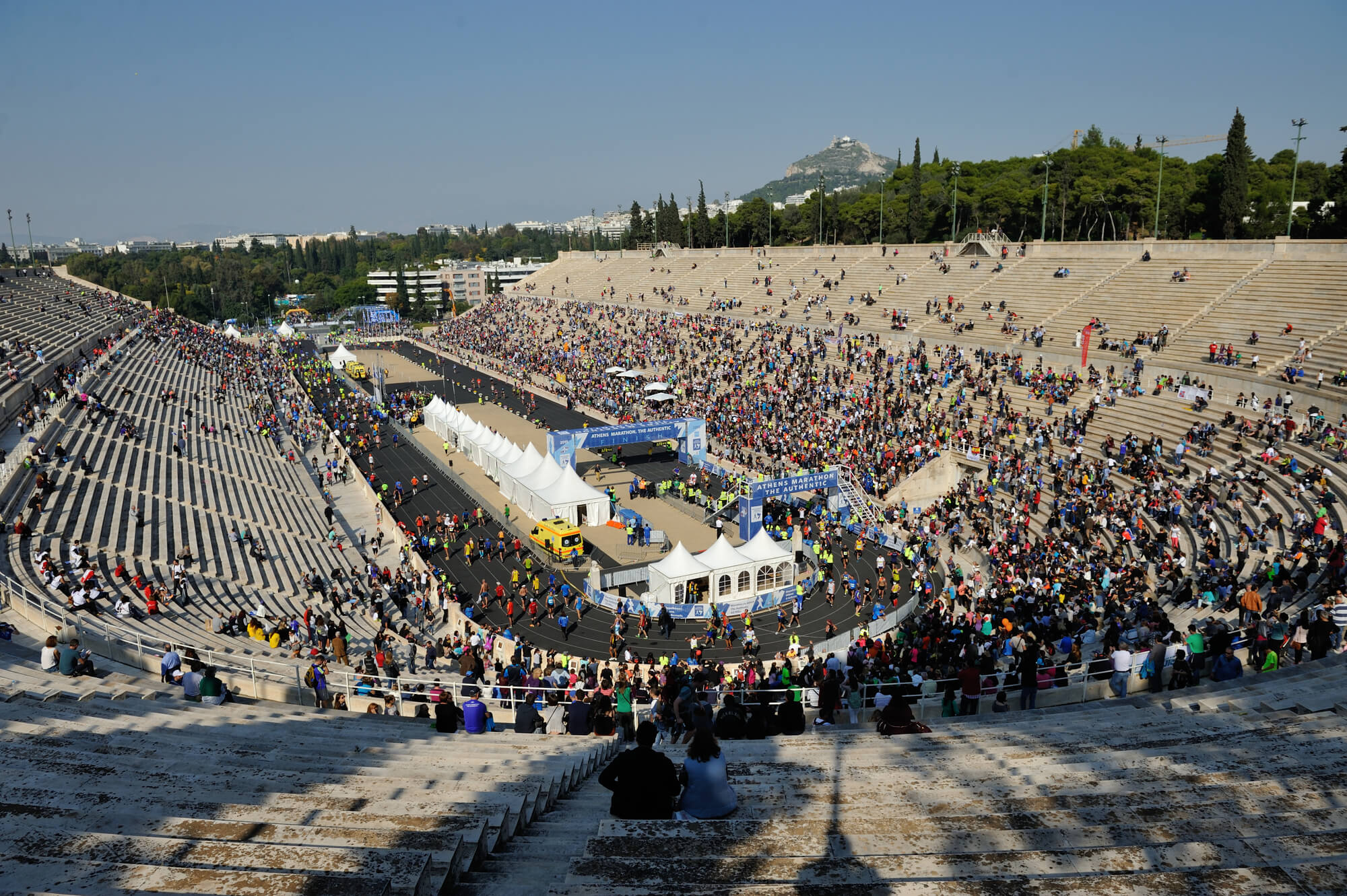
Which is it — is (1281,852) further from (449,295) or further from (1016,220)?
(449,295)

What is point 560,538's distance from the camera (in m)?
27.6

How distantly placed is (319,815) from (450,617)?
57.1 ft

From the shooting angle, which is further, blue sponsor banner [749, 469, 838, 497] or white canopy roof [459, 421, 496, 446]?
white canopy roof [459, 421, 496, 446]

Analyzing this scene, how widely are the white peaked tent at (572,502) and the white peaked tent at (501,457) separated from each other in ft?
13.1

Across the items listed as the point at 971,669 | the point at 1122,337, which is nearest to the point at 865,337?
the point at 1122,337

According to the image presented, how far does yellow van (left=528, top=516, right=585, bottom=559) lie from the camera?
90.7ft

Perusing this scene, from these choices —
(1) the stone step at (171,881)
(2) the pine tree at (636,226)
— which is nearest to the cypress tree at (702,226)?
(2) the pine tree at (636,226)

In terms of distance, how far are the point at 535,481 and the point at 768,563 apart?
11038 mm

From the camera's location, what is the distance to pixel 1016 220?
258 feet

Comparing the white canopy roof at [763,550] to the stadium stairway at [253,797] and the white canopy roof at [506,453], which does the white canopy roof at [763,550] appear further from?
the stadium stairway at [253,797]

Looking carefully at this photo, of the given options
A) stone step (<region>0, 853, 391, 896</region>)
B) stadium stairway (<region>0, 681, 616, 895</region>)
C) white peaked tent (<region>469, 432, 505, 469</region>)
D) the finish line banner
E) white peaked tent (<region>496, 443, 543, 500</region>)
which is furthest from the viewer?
white peaked tent (<region>469, 432, 505, 469</region>)

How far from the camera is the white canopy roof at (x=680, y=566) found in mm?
23266

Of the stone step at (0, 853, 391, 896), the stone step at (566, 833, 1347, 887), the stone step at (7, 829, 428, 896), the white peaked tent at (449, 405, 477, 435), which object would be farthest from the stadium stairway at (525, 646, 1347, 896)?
the white peaked tent at (449, 405, 477, 435)

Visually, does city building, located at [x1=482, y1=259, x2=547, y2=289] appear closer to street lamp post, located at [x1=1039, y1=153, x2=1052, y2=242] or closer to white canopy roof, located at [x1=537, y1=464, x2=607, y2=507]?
street lamp post, located at [x1=1039, y1=153, x2=1052, y2=242]
